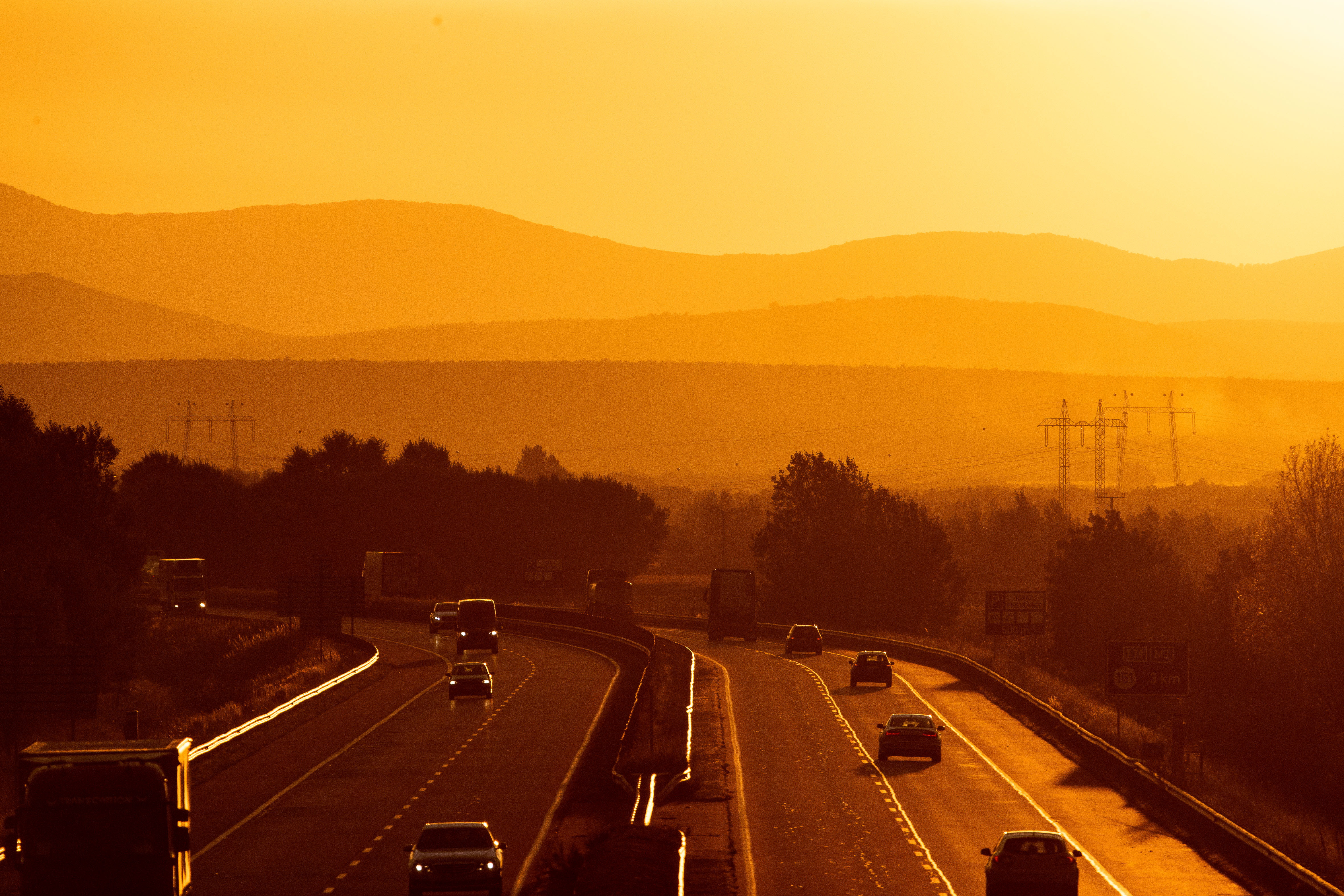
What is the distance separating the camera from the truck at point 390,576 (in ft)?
443

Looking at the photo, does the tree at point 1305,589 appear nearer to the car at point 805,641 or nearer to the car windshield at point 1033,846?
the car at point 805,641

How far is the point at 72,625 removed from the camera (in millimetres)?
88625

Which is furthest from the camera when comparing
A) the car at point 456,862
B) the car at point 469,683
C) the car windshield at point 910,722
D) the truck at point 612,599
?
the truck at point 612,599

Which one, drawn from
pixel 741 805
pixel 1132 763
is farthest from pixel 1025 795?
pixel 741 805

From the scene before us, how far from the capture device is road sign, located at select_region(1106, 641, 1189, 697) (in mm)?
55500

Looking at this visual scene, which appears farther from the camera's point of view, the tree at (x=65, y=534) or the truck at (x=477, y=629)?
the truck at (x=477, y=629)

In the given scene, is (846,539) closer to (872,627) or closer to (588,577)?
(872,627)

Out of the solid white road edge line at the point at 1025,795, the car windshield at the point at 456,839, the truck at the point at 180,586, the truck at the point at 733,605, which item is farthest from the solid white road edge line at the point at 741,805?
the truck at the point at 180,586

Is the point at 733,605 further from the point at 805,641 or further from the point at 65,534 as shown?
the point at 65,534

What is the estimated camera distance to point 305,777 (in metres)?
48.1

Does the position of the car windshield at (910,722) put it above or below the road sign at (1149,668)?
below

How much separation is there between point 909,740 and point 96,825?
1216 inches

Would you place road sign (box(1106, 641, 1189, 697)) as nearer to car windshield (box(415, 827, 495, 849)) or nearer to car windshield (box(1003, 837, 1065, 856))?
car windshield (box(1003, 837, 1065, 856))

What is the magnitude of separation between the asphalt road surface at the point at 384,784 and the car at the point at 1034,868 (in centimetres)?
944
